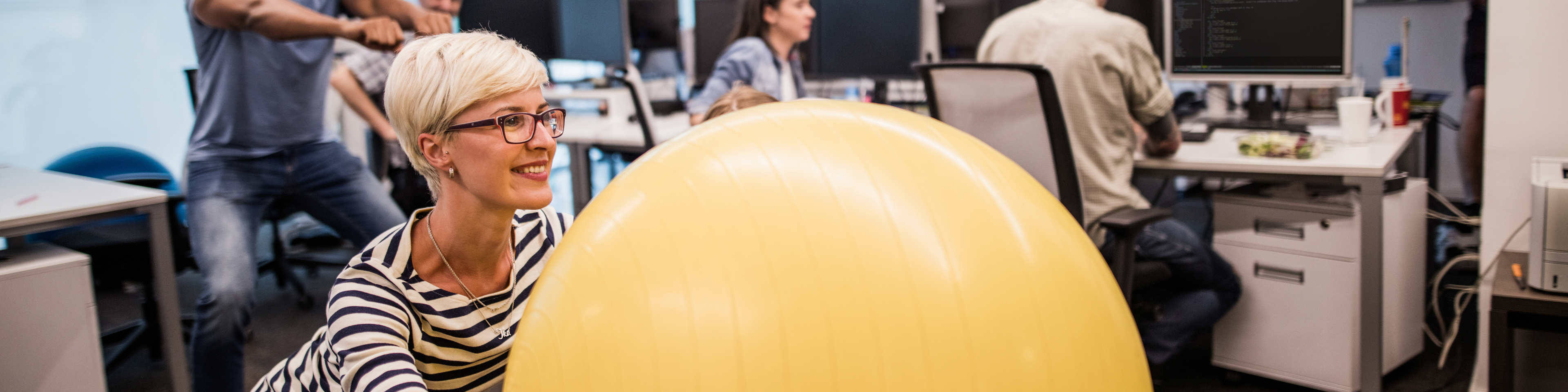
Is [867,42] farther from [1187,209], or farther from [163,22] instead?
[163,22]

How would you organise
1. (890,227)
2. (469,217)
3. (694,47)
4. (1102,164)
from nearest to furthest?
1. (890,227)
2. (469,217)
3. (1102,164)
4. (694,47)

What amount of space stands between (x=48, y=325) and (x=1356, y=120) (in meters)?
3.07

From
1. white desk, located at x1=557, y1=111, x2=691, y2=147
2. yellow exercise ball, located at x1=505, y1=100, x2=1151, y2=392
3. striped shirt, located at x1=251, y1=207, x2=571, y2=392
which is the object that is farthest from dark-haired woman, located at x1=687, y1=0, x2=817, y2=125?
yellow exercise ball, located at x1=505, y1=100, x2=1151, y2=392

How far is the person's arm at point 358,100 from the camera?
354 cm

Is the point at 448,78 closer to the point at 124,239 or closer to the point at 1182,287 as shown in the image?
the point at 1182,287

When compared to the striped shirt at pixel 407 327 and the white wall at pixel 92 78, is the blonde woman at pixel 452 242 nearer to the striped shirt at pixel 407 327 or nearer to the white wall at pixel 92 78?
the striped shirt at pixel 407 327

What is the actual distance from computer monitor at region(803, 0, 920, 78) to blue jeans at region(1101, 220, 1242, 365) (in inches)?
58.9

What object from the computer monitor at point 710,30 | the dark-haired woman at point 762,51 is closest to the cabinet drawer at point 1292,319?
the dark-haired woman at point 762,51

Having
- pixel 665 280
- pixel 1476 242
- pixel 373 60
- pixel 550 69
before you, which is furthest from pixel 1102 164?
pixel 550 69

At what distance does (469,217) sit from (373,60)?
2831mm

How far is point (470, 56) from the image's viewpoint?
0.97 metres

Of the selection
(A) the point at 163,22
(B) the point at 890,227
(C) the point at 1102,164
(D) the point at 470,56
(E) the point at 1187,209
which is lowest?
(E) the point at 1187,209

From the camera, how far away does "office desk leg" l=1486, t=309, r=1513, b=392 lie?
174 centimetres

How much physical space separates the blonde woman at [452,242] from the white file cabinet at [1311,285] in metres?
1.92
